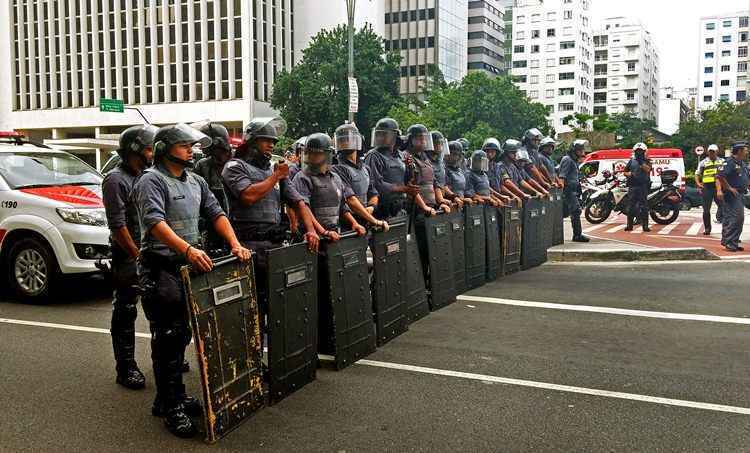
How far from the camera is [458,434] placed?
4.27 metres

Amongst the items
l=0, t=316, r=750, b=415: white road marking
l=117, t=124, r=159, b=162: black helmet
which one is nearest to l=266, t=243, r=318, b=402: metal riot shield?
l=0, t=316, r=750, b=415: white road marking

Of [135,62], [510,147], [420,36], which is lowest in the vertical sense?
[510,147]

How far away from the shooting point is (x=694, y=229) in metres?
16.4

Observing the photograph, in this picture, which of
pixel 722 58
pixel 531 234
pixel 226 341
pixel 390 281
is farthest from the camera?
pixel 722 58

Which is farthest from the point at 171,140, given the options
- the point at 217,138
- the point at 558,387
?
the point at 558,387

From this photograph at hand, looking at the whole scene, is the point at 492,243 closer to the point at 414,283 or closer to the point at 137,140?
the point at 414,283

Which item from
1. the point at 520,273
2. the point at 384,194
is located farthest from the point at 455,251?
the point at 520,273

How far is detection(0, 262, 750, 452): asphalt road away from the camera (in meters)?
4.21

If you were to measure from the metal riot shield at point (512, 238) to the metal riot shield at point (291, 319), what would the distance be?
17.6ft

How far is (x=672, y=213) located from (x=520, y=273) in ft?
26.7

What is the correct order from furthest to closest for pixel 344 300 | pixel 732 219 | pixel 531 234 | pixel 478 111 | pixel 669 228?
pixel 478 111
pixel 669 228
pixel 732 219
pixel 531 234
pixel 344 300

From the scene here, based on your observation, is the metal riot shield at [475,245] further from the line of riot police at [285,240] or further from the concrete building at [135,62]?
the concrete building at [135,62]

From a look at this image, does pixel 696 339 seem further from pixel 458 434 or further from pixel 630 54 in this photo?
pixel 630 54

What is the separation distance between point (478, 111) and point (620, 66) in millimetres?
88721
